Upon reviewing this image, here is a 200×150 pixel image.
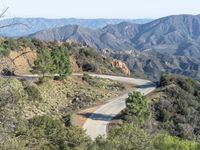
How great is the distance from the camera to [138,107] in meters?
43.3

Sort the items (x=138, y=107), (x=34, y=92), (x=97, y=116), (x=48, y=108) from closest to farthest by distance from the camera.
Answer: (x=138, y=107) → (x=97, y=116) → (x=48, y=108) → (x=34, y=92)

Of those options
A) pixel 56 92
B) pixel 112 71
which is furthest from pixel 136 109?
pixel 112 71

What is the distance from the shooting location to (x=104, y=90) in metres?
62.1

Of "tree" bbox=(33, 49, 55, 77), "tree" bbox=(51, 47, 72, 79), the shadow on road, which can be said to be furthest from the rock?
the shadow on road

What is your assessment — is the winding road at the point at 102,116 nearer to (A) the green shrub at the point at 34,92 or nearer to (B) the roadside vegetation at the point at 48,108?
(B) the roadside vegetation at the point at 48,108

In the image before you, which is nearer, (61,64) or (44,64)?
(44,64)

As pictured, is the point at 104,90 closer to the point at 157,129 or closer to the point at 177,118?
the point at 177,118

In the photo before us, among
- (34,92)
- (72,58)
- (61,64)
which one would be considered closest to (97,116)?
(34,92)

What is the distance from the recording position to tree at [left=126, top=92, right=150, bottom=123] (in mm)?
42834

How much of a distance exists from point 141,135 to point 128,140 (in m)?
1.29

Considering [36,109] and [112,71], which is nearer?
[36,109]

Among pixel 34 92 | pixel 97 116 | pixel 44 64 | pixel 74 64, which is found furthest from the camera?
pixel 74 64

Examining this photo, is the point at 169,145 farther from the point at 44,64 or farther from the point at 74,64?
the point at 74,64

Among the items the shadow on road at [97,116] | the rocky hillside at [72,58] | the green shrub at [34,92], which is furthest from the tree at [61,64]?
the shadow on road at [97,116]
